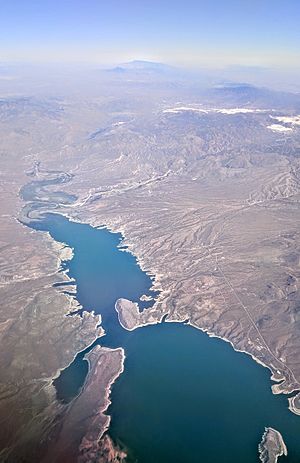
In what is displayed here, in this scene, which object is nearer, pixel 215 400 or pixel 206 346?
pixel 215 400

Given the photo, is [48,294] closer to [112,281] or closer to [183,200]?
[112,281]

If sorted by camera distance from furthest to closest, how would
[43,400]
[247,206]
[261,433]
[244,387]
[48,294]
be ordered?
[247,206], [48,294], [244,387], [43,400], [261,433]

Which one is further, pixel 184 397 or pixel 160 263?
pixel 160 263

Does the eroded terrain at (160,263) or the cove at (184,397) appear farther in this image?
the eroded terrain at (160,263)

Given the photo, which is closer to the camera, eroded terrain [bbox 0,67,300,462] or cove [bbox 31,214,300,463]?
cove [bbox 31,214,300,463]

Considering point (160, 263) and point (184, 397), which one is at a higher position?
point (184, 397)

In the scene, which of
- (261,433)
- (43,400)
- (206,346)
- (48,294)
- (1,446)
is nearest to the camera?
(1,446)

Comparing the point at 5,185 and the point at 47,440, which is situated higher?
the point at 47,440

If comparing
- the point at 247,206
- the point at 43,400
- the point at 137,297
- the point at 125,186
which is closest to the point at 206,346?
the point at 137,297
